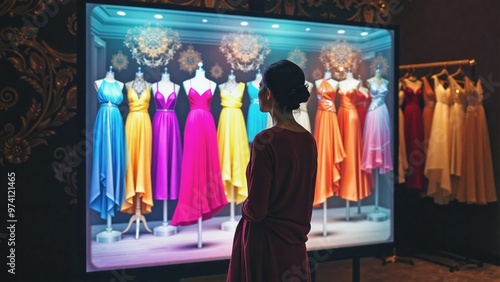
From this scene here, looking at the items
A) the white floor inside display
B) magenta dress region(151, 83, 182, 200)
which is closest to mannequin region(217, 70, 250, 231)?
the white floor inside display

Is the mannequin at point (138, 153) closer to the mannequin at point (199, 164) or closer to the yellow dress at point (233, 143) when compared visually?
the mannequin at point (199, 164)

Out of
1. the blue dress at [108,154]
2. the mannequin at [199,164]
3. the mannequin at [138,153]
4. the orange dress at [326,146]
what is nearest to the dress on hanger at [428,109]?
the orange dress at [326,146]

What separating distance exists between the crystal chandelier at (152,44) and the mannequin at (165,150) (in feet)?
0.31

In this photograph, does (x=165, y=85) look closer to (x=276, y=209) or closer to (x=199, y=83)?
(x=199, y=83)

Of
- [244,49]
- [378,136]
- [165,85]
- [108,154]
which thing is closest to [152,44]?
[165,85]

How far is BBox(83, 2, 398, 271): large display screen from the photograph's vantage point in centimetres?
226

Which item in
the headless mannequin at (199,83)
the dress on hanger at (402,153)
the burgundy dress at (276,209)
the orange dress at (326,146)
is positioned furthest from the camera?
the dress on hanger at (402,153)

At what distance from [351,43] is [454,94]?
1244 mm

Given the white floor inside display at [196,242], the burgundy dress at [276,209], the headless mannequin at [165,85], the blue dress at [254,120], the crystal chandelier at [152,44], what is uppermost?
the crystal chandelier at [152,44]

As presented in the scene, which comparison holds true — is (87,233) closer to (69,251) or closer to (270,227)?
(69,251)

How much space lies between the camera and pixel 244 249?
1.55 m

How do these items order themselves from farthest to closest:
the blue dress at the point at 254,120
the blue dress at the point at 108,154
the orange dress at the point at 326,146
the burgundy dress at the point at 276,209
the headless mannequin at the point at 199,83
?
the orange dress at the point at 326,146 → the blue dress at the point at 254,120 → the headless mannequin at the point at 199,83 → the blue dress at the point at 108,154 → the burgundy dress at the point at 276,209

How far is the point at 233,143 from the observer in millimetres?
2555

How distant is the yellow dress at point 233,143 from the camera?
8.30ft
